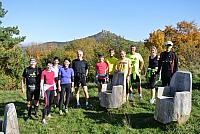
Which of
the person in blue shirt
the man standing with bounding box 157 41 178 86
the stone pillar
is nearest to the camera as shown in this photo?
the man standing with bounding box 157 41 178 86

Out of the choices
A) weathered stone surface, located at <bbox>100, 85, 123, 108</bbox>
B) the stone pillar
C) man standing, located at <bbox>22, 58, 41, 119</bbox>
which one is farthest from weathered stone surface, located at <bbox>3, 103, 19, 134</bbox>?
the stone pillar

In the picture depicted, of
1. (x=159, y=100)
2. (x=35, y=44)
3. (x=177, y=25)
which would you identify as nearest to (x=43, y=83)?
(x=159, y=100)

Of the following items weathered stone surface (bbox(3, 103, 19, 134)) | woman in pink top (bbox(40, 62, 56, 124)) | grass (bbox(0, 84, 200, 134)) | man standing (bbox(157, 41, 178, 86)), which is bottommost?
grass (bbox(0, 84, 200, 134))

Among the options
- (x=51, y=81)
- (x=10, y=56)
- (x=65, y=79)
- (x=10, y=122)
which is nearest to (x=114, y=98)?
(x=65, y=79)

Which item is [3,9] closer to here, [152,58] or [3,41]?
[3,41]

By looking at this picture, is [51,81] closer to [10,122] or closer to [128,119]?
[128,119]

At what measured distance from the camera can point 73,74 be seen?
30.8 feet

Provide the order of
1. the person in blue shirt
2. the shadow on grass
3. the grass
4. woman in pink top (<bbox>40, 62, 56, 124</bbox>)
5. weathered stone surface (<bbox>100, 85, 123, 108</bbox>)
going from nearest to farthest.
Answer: the grass
the shadow on grass
woman in pink top (<bbox>40, 62, 56, 124</bbox>)
the person in blue shirt
weathered stone surface (<bbox>100, 85, 123, 108</bbox>)

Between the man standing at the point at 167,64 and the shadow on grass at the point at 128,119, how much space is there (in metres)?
1.32

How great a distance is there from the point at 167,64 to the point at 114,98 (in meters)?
1.92

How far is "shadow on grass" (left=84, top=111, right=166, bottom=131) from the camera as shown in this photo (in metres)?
7.86

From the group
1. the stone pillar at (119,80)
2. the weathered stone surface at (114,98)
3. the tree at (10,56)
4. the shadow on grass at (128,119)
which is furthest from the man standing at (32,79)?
the tree at (10,56)

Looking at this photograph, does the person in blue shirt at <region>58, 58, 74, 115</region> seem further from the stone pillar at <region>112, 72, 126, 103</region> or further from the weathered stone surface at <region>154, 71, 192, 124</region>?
the weathered stone surface at <region>154, 71, 192, 124</region>

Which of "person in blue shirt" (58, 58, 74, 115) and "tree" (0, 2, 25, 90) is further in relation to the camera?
"tree" (0, 2, 25, 90)
